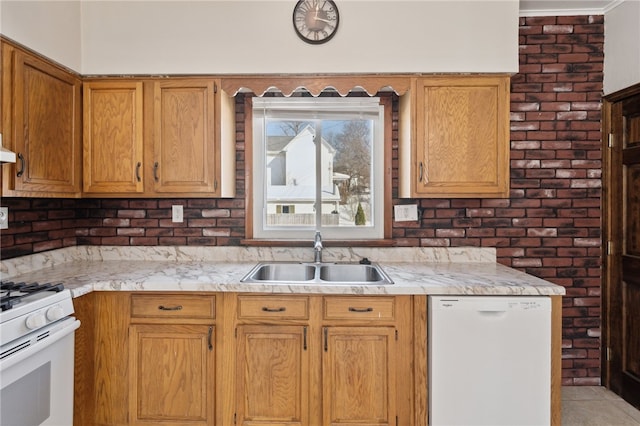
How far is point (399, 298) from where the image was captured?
1899 millimetres

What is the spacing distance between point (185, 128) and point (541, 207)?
246 cm

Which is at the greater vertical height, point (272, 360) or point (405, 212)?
point (405, 212)

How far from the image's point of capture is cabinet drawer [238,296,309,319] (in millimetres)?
1918

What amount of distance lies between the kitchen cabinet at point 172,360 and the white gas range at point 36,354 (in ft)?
0.99

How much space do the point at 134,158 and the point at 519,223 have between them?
261cm

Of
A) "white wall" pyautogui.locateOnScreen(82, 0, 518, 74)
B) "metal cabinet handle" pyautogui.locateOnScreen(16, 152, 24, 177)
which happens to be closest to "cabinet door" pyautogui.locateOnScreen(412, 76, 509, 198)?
"white wall" pyautogui.locateOnScreen(82, 0, 518, 74)

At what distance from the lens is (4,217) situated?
2014mm

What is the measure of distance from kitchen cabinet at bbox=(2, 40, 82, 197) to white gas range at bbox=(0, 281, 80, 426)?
566mm

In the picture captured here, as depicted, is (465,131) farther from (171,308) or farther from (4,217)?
(4,217)

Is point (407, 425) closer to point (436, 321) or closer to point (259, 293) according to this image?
point (436, 321)

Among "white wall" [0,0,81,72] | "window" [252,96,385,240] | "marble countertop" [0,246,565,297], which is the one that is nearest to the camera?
"white wall" [0,0,81,72]

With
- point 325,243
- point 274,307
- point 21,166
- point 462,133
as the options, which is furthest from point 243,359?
point 462,133

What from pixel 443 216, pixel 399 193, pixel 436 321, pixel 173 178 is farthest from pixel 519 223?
pixel 173 178

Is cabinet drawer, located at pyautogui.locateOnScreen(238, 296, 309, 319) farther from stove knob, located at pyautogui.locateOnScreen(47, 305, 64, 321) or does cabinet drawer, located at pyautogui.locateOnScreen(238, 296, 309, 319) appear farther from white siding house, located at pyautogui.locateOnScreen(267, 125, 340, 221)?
white siding house, located at pyautogui.locateOnScreen(267, 125, 340, 221)
